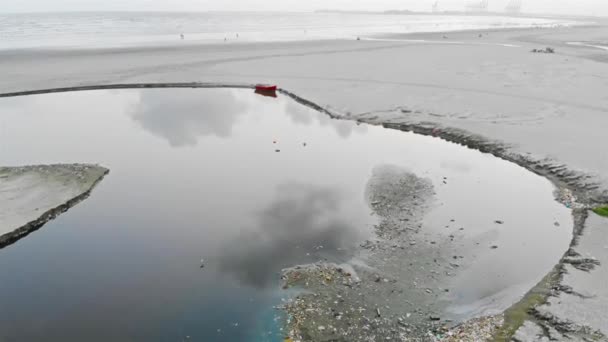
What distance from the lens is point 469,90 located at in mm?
31297

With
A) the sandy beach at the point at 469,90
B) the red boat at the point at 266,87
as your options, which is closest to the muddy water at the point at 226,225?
the sandy beach at the point at 469,90

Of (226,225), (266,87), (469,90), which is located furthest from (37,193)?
(469,90)

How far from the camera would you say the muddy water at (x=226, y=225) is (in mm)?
10766

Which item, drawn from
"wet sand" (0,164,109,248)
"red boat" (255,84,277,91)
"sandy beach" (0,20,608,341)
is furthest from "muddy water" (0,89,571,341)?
"red boat" (255,84,277,91)

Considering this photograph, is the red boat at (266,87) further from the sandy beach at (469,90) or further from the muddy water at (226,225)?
the muddy water at (226,225)

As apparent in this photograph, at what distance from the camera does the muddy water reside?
1077 cm

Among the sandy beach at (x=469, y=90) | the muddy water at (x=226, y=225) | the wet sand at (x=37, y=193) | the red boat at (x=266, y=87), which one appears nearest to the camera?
the muddy water at (x=226, y=225)

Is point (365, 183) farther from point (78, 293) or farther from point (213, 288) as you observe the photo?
point (78, 293)

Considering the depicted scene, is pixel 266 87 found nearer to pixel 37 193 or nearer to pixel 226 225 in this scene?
pixel 37 193

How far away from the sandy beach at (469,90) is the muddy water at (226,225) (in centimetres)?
107

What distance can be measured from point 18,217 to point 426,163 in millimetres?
17356

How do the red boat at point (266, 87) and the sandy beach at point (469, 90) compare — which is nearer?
the sandy beach at point (469, 90)

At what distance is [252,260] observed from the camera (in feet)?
41.7

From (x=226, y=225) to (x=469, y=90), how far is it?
24282 mm
